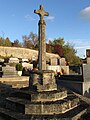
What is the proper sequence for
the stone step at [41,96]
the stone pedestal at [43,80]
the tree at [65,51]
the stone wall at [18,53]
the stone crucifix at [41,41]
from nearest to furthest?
Answer: 1. the stone step at [41,96]
2. the stone pedestal at [43,80]
3. the stone crucifix at [41,41]
4. the stone wall at [18,53]
5. the tree at [65,51]

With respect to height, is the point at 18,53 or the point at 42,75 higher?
the point at 18,53

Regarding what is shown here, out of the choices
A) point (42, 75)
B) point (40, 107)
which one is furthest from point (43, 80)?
point (40, 107)

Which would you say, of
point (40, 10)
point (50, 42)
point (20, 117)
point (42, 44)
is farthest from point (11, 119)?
point (50, 42)

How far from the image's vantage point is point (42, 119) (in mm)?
5809

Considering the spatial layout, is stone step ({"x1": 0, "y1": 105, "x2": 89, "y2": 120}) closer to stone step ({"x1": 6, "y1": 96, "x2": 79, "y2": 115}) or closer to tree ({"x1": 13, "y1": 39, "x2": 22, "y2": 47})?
stone step ({"x1": 6, "y1": 96, "x2": 79, "y2": 115})

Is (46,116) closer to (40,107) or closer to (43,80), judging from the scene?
(40,107)

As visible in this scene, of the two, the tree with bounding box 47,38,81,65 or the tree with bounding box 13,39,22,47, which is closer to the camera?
the tree with bounding box 47,38,81,65

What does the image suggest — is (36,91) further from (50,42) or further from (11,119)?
(50,42)

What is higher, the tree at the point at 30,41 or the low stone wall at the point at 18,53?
the tree at the point at 30,41

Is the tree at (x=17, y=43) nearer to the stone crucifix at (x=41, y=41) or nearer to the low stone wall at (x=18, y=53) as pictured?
the low stone wall at (x=18, y=53)

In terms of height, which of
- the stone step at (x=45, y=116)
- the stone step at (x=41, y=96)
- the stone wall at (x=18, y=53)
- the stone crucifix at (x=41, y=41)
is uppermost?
the stone wall at (x=18, y=53)

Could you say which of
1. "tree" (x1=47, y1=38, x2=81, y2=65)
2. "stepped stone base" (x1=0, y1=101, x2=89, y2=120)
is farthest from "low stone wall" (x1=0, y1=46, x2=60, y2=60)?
"stepped stone base" (x1=0, y1=101, x2=89, y2=120)

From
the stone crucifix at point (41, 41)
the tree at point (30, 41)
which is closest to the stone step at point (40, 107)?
the stone crucifix at point (41, 41)

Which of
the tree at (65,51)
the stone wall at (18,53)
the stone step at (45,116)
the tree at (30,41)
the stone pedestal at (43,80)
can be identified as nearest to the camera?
the stone step at (45,116)
